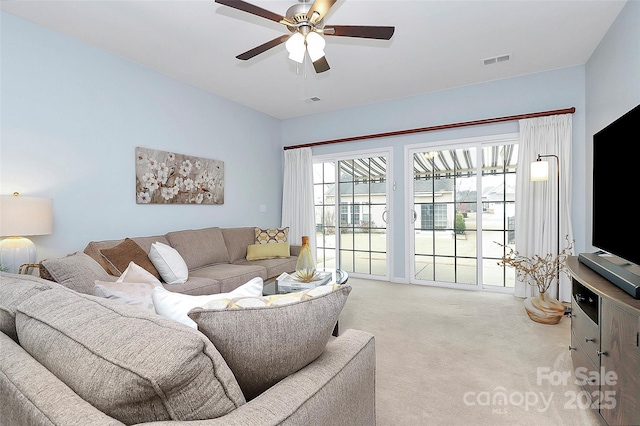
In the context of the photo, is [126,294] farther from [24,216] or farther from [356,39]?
[356,39]

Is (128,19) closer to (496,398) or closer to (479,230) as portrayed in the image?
(496,398)

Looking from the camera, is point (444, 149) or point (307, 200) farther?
point (307, 200)

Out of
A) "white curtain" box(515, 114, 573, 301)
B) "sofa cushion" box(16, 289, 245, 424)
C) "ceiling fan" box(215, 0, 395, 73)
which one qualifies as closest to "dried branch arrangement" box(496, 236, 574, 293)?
"white curtain" box(515, 114, 573, 301)

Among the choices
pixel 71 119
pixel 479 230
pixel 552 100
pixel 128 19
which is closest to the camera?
pixel 128 19

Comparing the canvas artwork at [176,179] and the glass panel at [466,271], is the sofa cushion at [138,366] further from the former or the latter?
the glass panel at [466,271]

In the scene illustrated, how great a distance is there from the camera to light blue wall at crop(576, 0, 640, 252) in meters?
2.32

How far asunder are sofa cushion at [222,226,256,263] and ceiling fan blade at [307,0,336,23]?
283cm

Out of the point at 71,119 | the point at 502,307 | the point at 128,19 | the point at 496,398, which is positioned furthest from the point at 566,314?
the point at 71,119

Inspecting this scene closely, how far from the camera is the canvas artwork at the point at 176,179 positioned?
3492 mm

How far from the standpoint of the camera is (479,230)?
4.17 metres

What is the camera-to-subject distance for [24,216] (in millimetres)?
2285

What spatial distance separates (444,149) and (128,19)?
3749 millimetres

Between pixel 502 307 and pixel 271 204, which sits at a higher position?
pixel 271 204

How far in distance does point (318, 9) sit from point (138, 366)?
2090 millimetres
